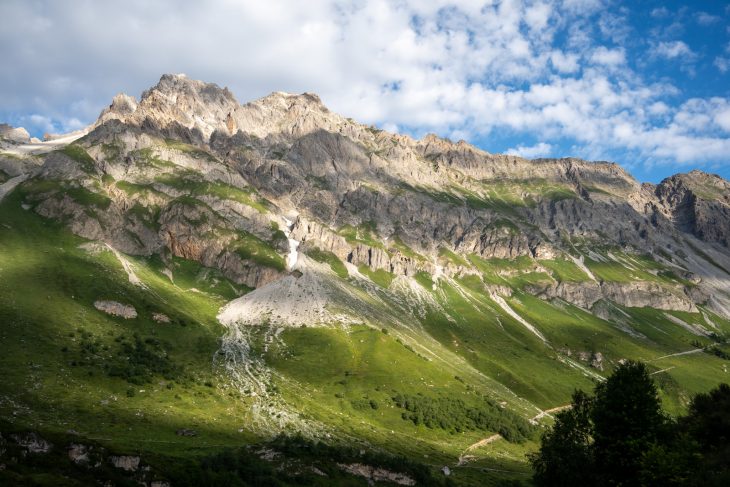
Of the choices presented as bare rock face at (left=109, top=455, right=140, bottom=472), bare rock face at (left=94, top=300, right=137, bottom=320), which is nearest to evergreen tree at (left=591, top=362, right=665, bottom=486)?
bare rock face at (left=109, top=455, right=140, bottom=472)

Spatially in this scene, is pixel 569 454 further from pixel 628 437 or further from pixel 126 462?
pixel 126 462

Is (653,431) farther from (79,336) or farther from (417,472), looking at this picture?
(79,336)

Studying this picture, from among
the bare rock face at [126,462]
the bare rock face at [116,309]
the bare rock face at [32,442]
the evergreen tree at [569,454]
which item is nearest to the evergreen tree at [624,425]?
the evergreen tree at [569,454]

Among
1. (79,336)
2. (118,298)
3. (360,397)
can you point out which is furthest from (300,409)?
→ (118,298)

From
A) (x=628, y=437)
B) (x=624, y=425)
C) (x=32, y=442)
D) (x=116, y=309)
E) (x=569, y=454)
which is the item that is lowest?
(x=32, y=442)

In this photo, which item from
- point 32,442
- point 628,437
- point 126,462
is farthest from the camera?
point 628,437

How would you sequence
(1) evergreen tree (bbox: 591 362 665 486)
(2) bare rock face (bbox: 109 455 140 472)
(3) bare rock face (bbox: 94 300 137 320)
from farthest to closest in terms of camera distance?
(3) bare rock face (bbox: 94 300 137 320)
(1) evergreen tree (bbox: 591 362 665 486)
(2) bare rock face (bbox: 109 455 140 472)

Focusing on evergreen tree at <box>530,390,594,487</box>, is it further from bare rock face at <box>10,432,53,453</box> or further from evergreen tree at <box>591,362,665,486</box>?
bare rock face at <box>10,432,53,453</box>

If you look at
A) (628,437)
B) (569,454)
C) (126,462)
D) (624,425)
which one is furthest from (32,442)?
(624,425)

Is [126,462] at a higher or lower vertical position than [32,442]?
lower

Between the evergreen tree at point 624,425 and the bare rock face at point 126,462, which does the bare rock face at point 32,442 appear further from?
the evergreen tree at point 624,425

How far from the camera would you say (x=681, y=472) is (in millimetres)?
46375

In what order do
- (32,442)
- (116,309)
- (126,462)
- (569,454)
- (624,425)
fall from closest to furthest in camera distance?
(32,442) < (126,462) < (624,425) < (569,454) < (116,309)

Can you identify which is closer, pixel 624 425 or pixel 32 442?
pixel 32 442
